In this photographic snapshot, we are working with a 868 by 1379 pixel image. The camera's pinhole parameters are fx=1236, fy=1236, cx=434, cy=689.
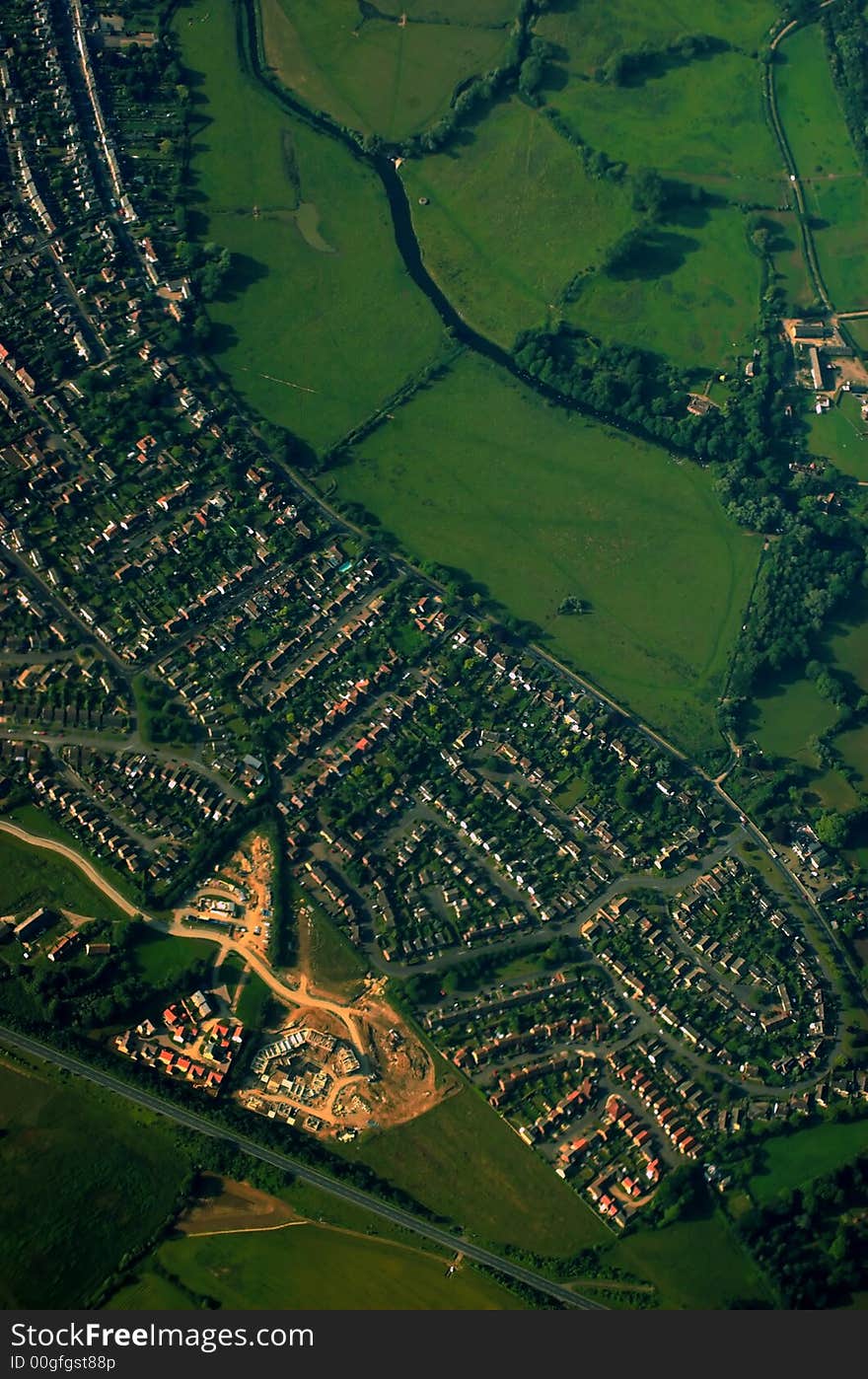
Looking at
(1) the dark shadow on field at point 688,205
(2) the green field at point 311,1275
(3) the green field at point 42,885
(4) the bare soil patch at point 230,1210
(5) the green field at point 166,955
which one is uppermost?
(1) the dark shadow on field at point 688,205

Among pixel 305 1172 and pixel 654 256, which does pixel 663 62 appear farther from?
pixel 305 1172

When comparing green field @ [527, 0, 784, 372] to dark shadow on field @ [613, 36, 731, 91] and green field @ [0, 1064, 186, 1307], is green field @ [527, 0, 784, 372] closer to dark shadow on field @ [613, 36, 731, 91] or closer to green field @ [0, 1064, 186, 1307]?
dark shadow on field @ [613, 36, 731, 91]

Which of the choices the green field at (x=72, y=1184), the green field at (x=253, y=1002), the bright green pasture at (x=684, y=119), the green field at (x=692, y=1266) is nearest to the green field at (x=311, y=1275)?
the green field at (x=72, y=1184)

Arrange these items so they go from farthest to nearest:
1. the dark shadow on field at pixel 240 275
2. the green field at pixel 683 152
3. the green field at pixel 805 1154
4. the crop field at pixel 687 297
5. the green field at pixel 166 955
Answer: the green field at pixel 683 152 < the crop field at pixel 687 297 < the dark shadow on field at pixel 240 275 < the green field at pixel 166 955 < the green field at pixel 805 1154

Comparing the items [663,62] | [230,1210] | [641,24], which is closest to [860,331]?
[663,62]

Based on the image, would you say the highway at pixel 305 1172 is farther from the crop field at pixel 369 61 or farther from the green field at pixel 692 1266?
the crop field at pixel 369 61

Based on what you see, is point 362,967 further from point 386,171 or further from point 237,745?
point 386,171
